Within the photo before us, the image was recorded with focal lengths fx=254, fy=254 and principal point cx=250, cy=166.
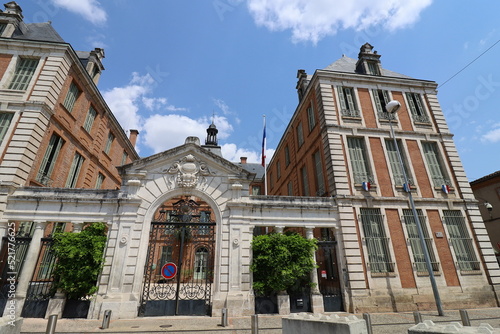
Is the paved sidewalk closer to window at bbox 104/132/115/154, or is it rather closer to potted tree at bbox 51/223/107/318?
potted tree at bbox 51/223/107/318

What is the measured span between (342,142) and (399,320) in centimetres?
867

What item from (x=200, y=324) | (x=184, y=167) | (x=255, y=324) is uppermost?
(x=184, y=167)

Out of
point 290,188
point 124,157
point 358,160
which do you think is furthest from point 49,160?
point 358,160

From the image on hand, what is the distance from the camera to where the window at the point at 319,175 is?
1511cm

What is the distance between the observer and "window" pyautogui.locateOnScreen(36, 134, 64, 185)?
43.3 feet

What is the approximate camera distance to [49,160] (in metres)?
14.0

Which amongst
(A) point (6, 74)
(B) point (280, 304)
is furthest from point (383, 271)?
(A) point (6, 74)

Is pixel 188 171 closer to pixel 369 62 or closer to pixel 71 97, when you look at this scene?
pixel 71 97

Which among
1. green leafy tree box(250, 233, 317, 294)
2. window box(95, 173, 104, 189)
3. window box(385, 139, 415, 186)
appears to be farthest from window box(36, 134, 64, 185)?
window box(385, 139, 415, 186)

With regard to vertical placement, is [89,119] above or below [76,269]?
above

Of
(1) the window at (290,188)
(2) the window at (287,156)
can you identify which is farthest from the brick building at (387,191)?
(2) the window at (287,156)

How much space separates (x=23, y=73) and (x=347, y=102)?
18694mm

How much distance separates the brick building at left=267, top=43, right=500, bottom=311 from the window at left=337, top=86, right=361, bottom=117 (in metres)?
0.07

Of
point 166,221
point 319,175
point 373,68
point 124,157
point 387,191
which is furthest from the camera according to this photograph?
point 124,157
